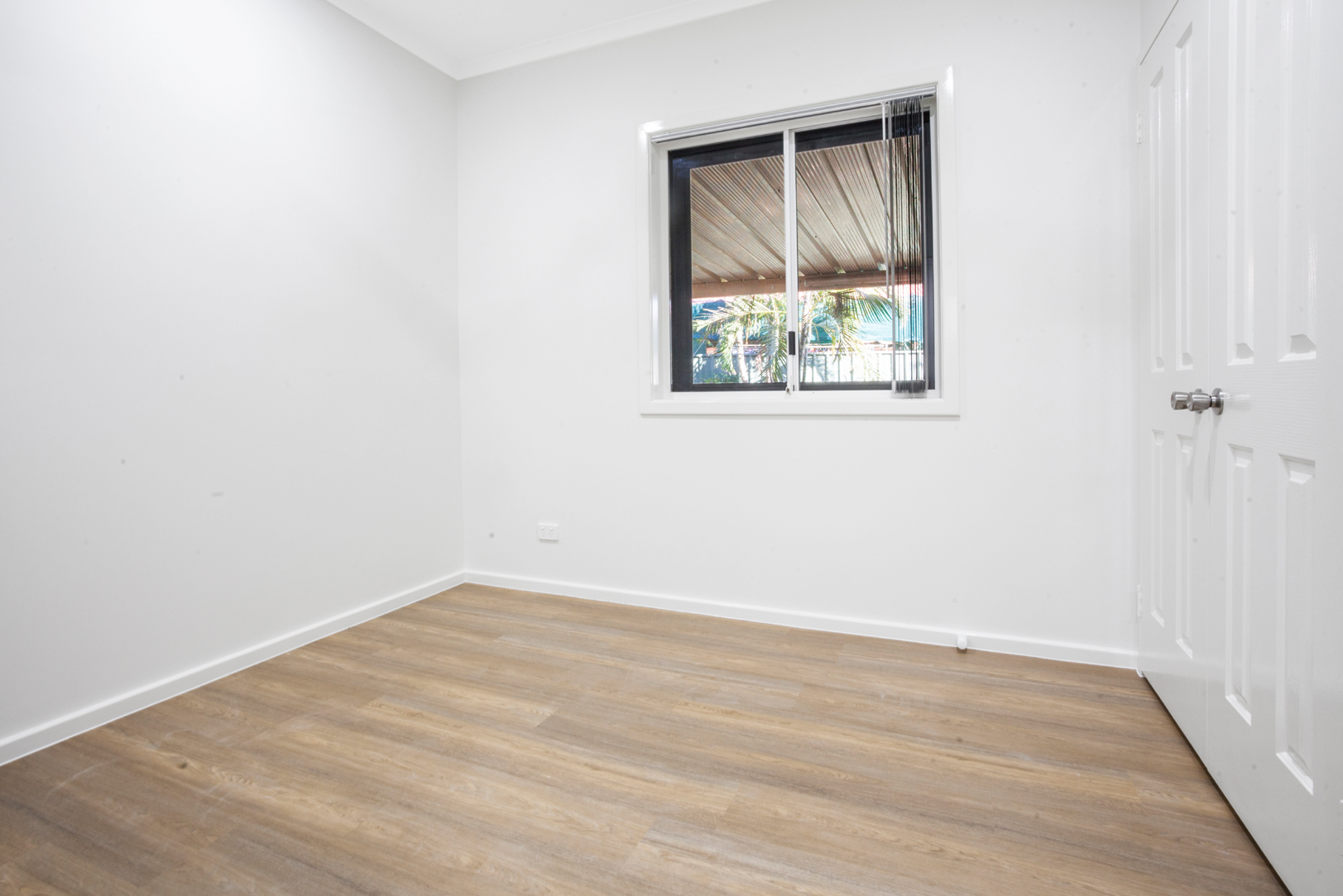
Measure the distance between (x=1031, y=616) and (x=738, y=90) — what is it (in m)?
2.29

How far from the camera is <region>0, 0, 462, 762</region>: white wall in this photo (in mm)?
Result: 1805

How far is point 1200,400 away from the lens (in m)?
1.54

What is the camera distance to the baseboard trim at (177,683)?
1.78 m

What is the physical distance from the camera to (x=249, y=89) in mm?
2350

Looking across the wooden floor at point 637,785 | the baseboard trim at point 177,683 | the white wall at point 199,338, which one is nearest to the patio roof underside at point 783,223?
the white wall at point 199,338

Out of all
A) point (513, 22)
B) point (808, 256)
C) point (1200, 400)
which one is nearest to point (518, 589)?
point (808, 256)

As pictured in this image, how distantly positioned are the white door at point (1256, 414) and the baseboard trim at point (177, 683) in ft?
9.18

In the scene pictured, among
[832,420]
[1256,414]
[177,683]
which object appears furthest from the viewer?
[832,420]

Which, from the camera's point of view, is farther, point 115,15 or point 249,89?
point 249,89

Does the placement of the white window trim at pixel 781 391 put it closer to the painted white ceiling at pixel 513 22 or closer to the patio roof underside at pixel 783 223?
the patio roof underside at pixel 783 223

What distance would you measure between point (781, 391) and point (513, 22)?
1.93 metres

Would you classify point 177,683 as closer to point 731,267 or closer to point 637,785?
point 637,785

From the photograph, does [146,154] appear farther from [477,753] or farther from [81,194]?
[477,753]

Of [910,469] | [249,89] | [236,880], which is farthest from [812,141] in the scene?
[236,880]
